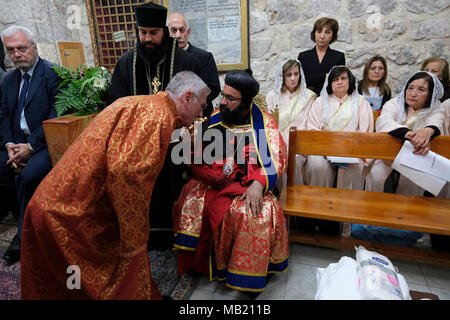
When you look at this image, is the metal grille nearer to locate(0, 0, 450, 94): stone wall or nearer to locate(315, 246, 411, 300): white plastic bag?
locate(0, 0, 450, 94): stone wall

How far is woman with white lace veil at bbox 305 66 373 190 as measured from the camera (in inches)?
116

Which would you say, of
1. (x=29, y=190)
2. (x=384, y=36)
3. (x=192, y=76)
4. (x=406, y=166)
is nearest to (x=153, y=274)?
(x=29, y=190)

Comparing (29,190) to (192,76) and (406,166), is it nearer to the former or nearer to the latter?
(192,76)

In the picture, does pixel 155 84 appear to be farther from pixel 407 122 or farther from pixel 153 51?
pixel 407 122

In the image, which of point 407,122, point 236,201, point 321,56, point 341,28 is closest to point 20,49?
point 236,201

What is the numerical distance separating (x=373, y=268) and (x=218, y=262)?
1241mm

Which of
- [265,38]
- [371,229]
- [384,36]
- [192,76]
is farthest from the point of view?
[265,38]

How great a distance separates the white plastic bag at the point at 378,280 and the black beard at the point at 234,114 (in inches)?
54.7

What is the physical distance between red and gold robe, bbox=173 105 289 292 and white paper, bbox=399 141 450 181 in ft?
3.50

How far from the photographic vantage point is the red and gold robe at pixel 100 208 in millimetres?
1517

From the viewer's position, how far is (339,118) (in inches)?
119

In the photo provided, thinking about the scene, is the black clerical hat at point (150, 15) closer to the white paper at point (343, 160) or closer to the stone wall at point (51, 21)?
the white paper at point (343, 160)

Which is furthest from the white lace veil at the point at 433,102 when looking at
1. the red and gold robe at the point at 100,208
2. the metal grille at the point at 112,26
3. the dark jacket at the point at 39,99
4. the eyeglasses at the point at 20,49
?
the metal grille at the point at 112,26

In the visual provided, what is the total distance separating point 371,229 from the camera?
279 centimetres
